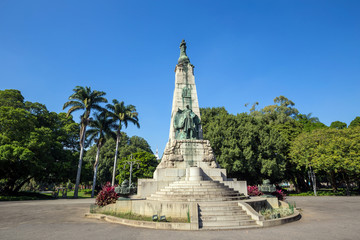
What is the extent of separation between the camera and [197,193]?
984 cm

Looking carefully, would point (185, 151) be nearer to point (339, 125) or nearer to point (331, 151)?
point (331, 151)

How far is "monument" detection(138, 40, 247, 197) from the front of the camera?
40.4 feet

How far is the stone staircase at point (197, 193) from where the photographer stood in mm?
9570

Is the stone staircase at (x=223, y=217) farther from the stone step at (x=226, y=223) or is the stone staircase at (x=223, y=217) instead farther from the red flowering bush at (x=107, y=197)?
the red flowering bush at (x=107, y=197)

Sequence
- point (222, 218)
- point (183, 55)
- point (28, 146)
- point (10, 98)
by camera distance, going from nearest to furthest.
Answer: point (222, 218) → point (183, 55) → point (28, 146) → point (10, 98)

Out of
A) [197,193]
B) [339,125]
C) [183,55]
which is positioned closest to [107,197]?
[197,193]

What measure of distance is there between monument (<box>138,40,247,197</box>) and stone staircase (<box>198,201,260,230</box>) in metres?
2.97

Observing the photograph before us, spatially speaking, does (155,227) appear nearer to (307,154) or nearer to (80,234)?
(80,234)

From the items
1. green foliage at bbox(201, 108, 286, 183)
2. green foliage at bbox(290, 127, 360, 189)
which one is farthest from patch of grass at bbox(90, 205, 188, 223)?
green foliage at bbox(290, 127, 360, 189)

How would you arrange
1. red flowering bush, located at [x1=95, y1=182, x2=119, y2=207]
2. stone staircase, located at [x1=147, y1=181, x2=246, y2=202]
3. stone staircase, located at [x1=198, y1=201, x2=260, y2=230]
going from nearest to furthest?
1. stone staircase, located at [x1=198, y1=201, x2=260, y2=230]
2. stone staircase, located at [x1=147, y1=181, x2=246, y2=202]
3. red flowering bush, located at [x1=95, y1=182, x2=119, y2=207]

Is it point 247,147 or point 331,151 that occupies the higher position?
point 247,147

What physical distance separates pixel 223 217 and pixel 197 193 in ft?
7.04

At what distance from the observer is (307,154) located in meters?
25.6

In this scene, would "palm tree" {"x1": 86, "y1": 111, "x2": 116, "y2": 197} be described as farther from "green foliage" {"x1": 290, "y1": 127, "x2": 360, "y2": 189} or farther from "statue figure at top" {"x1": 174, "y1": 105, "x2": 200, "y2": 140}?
"green foliage" {"x1": 290, "y1": 127, "x2": 360, "y2": 189}
